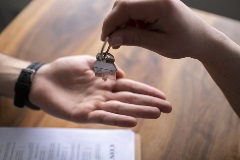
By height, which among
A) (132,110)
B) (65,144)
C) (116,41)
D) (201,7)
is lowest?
(65,144)

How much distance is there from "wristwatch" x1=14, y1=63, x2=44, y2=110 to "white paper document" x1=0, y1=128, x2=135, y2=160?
0.07m

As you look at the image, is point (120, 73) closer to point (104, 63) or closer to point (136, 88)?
point (136, 88)

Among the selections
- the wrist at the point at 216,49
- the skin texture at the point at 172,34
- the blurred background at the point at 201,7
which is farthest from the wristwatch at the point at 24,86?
the blurred background at the point at 201,7

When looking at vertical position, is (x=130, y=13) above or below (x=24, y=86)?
above

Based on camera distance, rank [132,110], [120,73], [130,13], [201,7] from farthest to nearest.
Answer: [201,7] → [120,73] → [132,110] → [130,13]

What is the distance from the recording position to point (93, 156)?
65cm

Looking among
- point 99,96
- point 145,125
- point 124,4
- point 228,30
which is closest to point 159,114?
point 145,125

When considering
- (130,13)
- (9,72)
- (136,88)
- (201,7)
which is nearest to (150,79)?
Result: (136,88)

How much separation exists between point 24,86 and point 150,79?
358 mm

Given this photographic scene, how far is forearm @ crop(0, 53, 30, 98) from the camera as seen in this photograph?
78cm

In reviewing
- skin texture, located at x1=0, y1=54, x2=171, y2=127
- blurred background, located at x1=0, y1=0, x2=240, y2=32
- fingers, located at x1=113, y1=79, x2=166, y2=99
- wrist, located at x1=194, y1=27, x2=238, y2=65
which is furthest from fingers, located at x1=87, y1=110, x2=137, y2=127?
blurred background, located at x1=0, y1=0, x2=240, y2=32

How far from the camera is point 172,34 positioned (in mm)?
606

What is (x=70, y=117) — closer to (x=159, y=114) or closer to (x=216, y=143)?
(x=159, y=114)

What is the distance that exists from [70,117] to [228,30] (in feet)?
2.07
